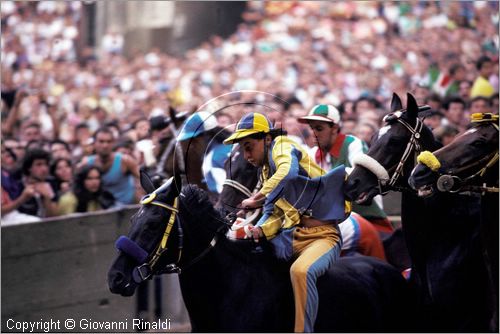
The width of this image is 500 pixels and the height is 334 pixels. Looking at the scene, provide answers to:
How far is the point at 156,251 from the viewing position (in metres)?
7.98

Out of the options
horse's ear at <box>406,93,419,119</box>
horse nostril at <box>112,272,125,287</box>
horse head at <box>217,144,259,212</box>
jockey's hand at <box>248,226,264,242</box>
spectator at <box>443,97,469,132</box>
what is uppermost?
horse's ear at <box>406,93,419,119</box>

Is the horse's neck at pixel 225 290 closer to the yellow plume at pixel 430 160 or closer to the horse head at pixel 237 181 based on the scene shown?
the horse head at pixel 237 181

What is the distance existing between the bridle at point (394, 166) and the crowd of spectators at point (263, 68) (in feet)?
16.8

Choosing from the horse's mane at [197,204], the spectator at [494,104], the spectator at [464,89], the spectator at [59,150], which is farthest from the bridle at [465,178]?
the spectator at [464,89]

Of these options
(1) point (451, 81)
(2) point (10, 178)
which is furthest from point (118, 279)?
(1) point (451, 81)

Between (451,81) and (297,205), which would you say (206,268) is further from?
(451,81)

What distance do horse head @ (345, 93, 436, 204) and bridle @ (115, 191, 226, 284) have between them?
104cm

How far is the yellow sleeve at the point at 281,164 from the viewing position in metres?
8.10

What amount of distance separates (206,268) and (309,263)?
29.0 inches

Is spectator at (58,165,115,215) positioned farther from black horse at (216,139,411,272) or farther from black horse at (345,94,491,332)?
black horse at (345,94,491,332)

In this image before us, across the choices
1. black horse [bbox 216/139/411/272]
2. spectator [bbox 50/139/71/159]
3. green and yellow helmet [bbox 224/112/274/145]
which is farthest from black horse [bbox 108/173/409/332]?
spectator [bbox 50/139/71/159]

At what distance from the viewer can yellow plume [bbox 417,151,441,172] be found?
7.89 meters

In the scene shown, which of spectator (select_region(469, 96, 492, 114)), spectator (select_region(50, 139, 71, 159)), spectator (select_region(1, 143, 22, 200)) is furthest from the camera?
spectator (select_region(469, 96, 492, 114))

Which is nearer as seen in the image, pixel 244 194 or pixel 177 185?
pixel 177 185
